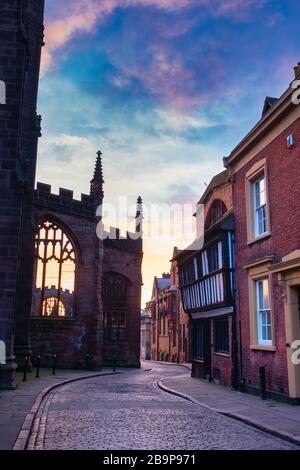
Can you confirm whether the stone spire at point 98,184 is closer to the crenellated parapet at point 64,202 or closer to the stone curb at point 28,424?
the crenellated parapet at point 64,202

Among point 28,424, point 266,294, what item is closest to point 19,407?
point 28,424

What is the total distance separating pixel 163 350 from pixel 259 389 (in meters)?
44.7

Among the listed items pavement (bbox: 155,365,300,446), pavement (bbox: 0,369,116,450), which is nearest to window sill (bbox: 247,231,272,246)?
pavement (bbox: 155,365,300,446)

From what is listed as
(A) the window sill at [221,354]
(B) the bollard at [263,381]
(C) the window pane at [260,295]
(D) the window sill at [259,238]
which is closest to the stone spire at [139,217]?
(A) the window sill at [221,354]

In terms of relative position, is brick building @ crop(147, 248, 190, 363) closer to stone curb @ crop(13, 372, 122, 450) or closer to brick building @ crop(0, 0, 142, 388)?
brick building @ crop(0, 0, 142, 388)

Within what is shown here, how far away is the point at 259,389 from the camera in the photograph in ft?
44.0

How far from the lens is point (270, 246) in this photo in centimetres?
1315

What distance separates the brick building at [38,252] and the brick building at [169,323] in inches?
375

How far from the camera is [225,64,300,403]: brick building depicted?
464 inches

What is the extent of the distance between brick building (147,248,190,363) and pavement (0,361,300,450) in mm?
26420

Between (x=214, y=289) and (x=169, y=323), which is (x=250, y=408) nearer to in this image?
(x=214, y=289)

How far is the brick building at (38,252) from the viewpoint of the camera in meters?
14.5

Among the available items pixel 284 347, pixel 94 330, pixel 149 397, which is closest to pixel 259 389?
pixel 284 347
